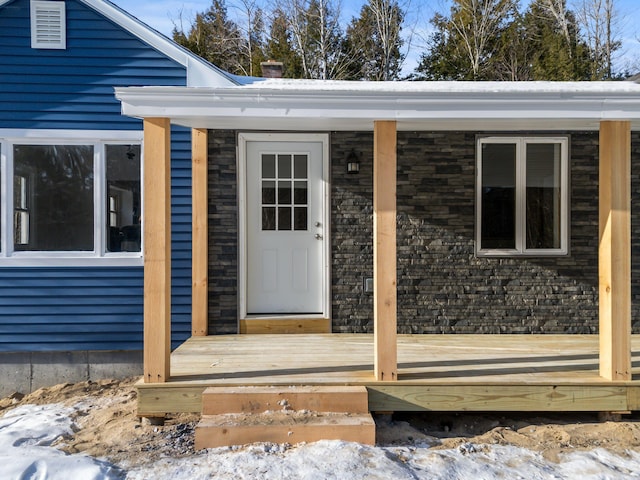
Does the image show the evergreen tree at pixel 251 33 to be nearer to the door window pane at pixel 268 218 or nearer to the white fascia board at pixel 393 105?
the door window pane at pixel 268 218

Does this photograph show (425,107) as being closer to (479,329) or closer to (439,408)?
(439,408)

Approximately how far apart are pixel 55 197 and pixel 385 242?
350 cm

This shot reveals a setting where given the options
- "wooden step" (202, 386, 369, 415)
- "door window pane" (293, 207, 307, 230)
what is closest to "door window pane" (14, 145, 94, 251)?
"door window pane" (293, 207, 307, 230)

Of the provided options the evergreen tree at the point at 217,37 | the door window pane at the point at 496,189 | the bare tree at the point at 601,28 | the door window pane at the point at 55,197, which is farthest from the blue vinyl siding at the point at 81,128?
the bare tree at the point at 601,28

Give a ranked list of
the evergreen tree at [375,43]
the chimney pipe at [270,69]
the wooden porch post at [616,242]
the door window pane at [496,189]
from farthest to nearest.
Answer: the evergreen tree at [375,43] → the chimney pipe at [270,69] → the door window pane at [496,189] → the wooden porch post at [616,242]

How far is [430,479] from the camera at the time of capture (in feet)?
10.3

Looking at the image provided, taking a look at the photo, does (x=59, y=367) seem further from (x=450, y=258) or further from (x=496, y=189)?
(x=496, y=189)

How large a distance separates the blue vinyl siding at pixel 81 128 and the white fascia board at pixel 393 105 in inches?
73.3

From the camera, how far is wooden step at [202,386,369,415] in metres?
3.65

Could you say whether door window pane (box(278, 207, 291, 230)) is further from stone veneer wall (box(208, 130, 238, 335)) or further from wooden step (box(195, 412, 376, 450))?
wooden step (box(195, 412, 376, 450))

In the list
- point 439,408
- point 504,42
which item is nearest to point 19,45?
point 439,408

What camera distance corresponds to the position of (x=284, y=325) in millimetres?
5574

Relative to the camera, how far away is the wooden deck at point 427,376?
12.5 ft

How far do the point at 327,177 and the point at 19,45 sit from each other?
10.7 ft
